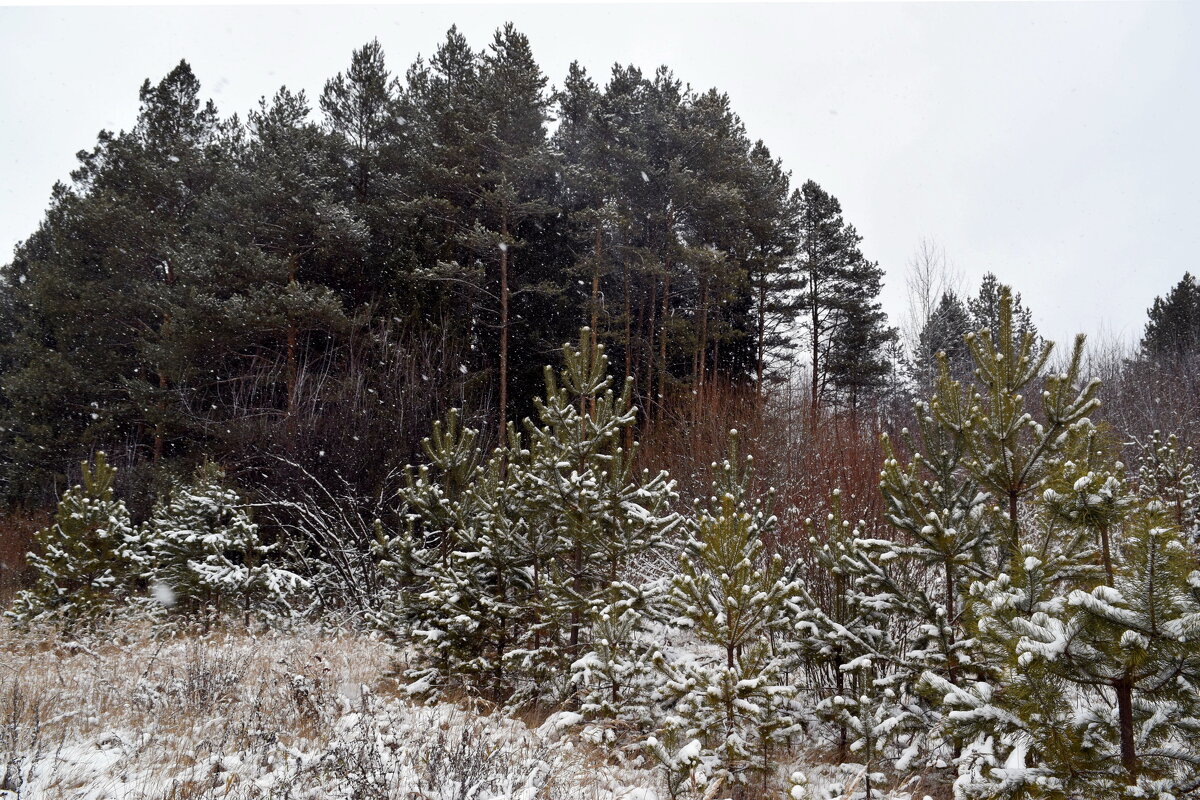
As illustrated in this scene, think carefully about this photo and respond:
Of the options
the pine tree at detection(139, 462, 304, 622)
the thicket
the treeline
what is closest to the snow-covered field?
the thicket

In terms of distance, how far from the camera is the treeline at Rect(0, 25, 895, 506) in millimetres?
14562

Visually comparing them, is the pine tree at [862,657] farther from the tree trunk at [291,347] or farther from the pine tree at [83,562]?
the tree trunk at [291,347]

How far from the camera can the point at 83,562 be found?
859cm

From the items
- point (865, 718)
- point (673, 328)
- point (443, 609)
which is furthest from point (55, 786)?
point (673, 328)

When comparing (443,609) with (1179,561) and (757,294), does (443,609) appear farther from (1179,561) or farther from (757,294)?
(757,294)

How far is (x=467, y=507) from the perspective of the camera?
6316 millimetres

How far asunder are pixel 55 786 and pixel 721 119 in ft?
61.0

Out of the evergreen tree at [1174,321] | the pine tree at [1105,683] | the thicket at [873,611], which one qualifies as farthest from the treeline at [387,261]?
the evergreen tree at [1174,321]

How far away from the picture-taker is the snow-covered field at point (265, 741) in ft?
11.5

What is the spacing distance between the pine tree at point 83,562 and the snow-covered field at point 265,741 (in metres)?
2.42

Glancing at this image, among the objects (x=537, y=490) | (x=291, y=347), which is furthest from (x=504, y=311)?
(x=537, y=490)

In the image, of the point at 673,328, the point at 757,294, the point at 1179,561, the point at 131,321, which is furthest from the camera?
the point at 757,294

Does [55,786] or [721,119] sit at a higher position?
[721,119]

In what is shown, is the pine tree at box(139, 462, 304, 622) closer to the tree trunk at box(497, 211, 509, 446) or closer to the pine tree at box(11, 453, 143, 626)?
the pine tree at box(11, 453, 143, 626)
